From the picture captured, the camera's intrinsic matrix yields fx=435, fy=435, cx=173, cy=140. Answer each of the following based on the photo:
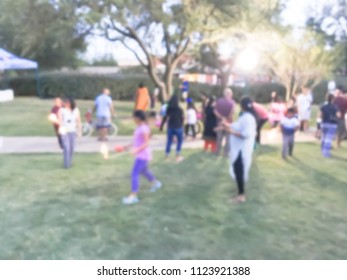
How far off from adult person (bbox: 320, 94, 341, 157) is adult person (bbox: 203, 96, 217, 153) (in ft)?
8.80

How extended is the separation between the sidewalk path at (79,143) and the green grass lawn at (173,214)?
6.11 ft

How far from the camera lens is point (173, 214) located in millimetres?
5992

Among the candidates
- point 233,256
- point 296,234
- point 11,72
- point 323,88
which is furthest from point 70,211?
point 11,72

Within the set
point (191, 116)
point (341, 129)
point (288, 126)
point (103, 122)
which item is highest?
point (288, 126)

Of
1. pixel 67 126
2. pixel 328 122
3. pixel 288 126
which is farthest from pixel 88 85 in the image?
pixel 67 126

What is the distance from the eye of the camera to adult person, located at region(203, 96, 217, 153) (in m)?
10.4

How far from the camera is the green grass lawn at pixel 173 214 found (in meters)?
4.81

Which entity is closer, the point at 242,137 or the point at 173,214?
the point at 173,214

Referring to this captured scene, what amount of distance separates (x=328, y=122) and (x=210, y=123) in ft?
9.53

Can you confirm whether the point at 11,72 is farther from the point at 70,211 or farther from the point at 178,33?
the point at 70,211

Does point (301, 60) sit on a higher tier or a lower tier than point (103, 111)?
higher

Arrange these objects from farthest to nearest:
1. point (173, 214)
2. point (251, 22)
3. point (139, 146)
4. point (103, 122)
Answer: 1. point (251, 22)
2. point (103, 122)
3. point (139, 146)
4. point (173, 214)

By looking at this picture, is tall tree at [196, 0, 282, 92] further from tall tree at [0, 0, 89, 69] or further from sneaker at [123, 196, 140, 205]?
sneaker at [123, 196, 140, 205]

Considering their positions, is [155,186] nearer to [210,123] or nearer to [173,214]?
[173,214]
